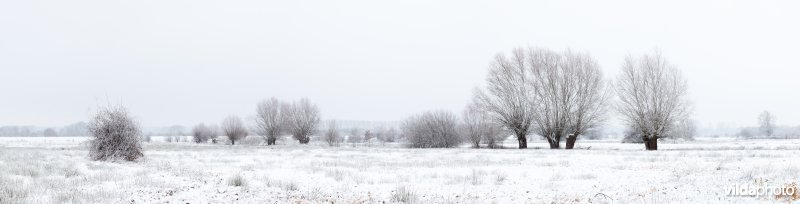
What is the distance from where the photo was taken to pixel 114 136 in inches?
761

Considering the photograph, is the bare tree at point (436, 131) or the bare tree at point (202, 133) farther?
the bare tree at point (202, 133)

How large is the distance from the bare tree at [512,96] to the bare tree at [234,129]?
5537 centimetres

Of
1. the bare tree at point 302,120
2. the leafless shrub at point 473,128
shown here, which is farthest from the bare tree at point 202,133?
the leafless shrub at point 473,128

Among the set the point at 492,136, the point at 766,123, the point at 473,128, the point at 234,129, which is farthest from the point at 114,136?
the point at 766,123

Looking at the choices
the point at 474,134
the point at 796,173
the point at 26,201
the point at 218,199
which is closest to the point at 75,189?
the point at 26,201

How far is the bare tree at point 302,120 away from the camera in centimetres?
7425

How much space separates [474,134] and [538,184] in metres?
38.4

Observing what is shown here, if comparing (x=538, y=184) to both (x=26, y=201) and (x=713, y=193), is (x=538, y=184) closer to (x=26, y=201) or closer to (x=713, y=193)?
(x=713, y=193)

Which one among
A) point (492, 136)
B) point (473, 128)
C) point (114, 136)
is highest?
point (473, 128)

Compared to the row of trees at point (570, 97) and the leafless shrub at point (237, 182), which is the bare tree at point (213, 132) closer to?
the row of trees at point (570, 97)

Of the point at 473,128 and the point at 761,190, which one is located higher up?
the point at 473,128

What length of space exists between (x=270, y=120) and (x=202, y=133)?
2162 cm

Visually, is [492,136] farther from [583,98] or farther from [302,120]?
[302,120]

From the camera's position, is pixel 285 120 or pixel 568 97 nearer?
pixel 568 97
